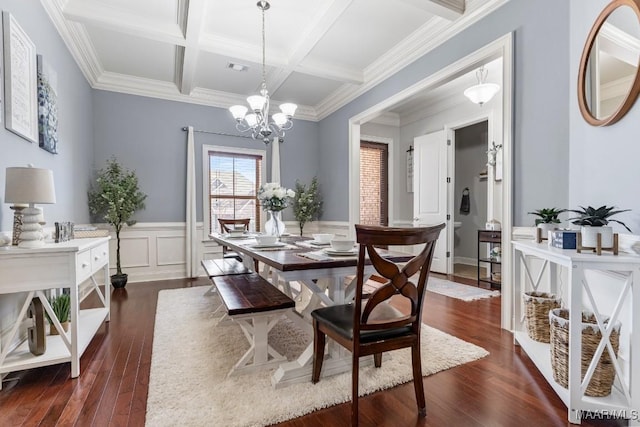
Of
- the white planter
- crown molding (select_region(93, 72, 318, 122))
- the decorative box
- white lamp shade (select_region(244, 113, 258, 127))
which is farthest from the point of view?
crown molding (select_region(93, 72, 318, 122))

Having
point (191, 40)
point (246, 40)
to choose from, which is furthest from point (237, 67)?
point (191, 40)

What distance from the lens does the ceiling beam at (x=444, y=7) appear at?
8.91ft

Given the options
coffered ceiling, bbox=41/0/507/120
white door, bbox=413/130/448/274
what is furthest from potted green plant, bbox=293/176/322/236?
white door, bbox=413/130/448/274

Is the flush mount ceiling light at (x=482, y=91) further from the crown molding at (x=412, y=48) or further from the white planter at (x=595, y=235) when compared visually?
the white planter at (x=595, y=235)

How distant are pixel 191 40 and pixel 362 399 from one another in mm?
3701

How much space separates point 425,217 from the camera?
17.9 feet

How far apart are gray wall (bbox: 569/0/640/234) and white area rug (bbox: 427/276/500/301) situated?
1.83 m

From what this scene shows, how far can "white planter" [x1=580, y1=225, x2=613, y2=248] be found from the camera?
159 centimetres

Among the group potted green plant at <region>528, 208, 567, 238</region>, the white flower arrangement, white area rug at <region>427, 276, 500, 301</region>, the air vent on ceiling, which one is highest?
the air vent on ceiling

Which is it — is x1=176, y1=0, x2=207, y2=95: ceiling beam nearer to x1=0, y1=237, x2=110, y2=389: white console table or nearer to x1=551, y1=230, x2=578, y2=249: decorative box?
x1=0, y1=237, x2=110, y2=389: white console table

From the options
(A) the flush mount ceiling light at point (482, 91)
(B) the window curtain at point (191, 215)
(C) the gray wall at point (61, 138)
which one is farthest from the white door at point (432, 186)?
(C) the gray wall at point (61, 138)

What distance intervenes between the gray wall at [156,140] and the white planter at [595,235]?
478 centimetres

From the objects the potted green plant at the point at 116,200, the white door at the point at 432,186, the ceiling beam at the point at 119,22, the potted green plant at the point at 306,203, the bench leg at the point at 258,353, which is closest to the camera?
the bench leg at the point at 258,353

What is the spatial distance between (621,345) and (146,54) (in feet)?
16.8
